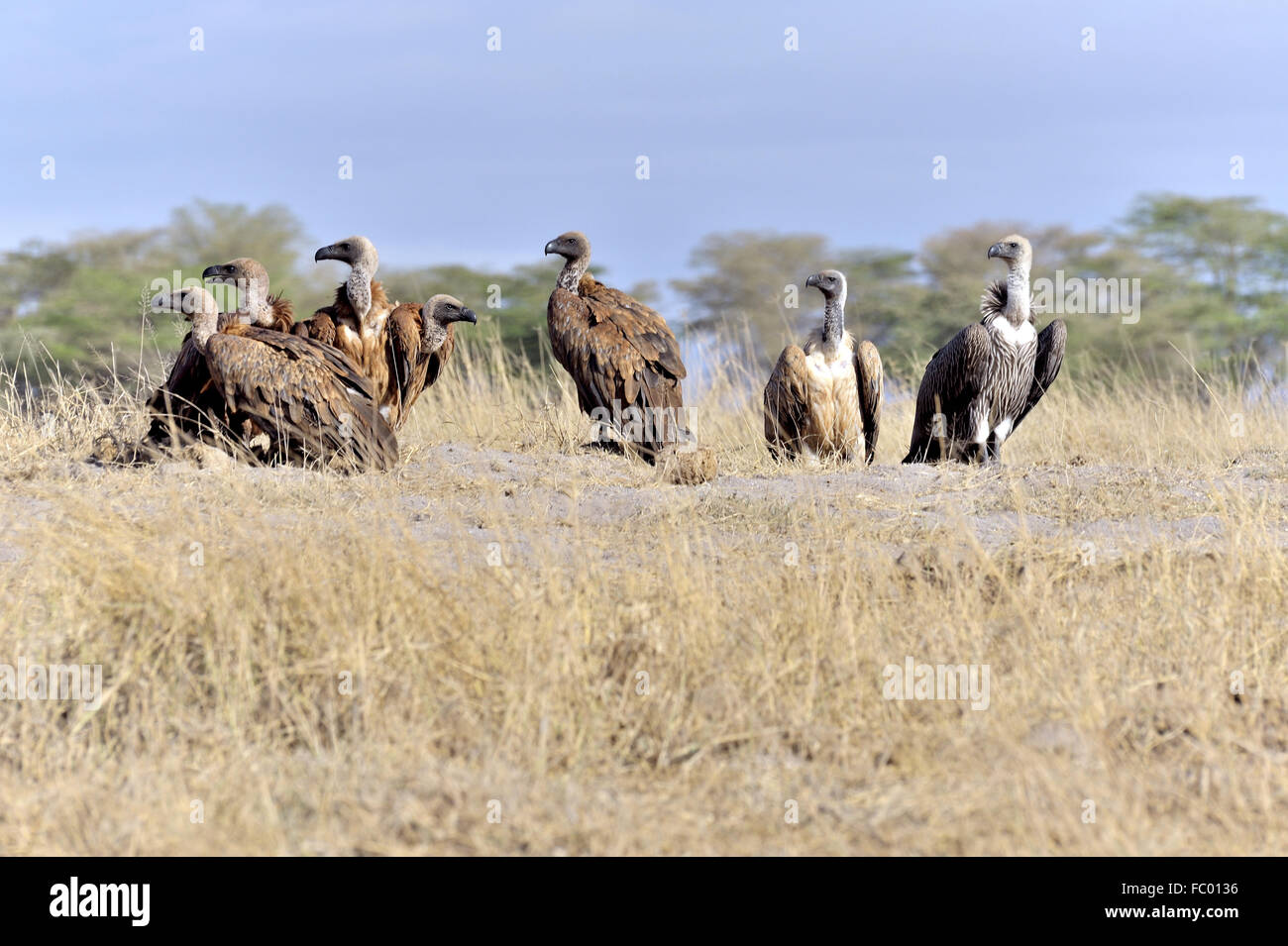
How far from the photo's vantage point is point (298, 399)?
25.1 ft

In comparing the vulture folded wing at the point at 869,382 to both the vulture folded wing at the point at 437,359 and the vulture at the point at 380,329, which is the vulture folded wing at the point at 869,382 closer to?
the vulture at the point at 380,329

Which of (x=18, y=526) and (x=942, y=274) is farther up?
A: (x=942, y=274)

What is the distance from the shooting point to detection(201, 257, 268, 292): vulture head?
8781 mm

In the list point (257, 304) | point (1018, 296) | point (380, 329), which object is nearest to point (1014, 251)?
point (1018, 296)

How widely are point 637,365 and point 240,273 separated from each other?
2641mm

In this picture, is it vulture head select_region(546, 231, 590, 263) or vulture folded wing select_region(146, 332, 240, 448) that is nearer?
vulture folded wing select_region(146, 332, 240, 448)

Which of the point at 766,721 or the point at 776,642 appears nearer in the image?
the point at 766,721

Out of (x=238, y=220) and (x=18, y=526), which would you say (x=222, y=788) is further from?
(x=238, y=220)

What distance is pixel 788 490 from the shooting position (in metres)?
7.25

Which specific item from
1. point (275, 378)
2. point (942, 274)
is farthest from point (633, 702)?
point (942, 274)

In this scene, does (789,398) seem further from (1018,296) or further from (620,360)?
(1018,296)

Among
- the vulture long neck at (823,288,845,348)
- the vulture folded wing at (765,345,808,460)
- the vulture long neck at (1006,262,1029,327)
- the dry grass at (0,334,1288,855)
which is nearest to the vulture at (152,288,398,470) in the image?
the dry grass at (0,334,1288,855)

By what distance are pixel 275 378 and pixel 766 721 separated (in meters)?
4.31

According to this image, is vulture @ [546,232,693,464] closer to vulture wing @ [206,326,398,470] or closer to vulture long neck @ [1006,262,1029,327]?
vulture wing @ [206,326,398,470]
